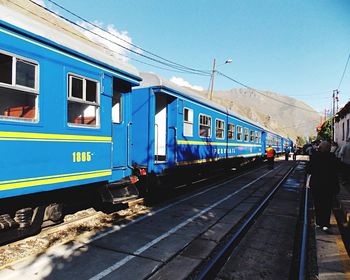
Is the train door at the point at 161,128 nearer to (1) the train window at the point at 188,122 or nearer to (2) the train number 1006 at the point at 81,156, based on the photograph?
(1) the train window at the point at 188,122

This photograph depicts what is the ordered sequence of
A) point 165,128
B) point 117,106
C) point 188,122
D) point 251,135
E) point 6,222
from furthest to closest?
1. point 251,135
2. point 188,122
3. point 165,128
4. point 117,106
5. point 6,222

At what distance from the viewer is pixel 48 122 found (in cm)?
483

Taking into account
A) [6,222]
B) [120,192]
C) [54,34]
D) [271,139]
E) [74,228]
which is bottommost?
[74,228]

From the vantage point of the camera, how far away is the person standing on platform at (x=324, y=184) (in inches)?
250

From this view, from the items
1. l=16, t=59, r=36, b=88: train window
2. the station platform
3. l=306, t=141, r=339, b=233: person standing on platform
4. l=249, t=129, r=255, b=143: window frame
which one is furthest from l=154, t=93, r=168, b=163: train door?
l=249, t=129, r=255, b=143: window frame

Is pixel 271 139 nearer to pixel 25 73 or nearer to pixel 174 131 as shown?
pixel 174 131

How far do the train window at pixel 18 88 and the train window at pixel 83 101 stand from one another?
28.6 inches

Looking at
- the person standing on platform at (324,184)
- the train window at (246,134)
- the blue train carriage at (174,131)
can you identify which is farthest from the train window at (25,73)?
the train window at (246,134)

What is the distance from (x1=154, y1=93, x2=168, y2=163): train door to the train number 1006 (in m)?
3.70

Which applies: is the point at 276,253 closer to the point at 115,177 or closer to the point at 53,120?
the point at 115,177

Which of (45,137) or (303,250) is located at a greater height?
(45,137)

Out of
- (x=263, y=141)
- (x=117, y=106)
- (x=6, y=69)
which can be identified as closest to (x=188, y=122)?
(x=117, y=106)

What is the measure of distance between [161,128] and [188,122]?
1.18 meters

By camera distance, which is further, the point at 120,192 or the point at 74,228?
the point at 120,192
